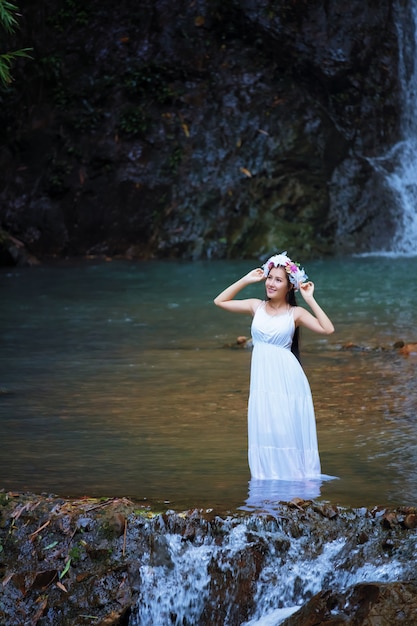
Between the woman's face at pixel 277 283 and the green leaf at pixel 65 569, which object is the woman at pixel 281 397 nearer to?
the woman's face at pixel 277 283

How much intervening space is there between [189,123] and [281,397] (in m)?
16.2

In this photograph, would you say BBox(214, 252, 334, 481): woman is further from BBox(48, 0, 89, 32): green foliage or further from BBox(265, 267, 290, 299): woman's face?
BBox(48, 0, 89, 32): green foliage

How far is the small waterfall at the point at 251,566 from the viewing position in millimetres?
5730

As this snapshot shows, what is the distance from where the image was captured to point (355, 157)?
22625 mm

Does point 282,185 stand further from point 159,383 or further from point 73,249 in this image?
point 159,383

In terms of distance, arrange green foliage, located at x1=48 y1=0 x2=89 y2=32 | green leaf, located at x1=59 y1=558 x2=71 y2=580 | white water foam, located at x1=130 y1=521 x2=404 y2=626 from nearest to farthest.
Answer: white water foam, located at x1=130 y1=521 x2=404 y2=626
green leaf, located at x1=59 y1=558 x2=71 y2=580
green foliage, located at x1=48 y1=0 x2=89 y2=32

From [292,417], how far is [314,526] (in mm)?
945

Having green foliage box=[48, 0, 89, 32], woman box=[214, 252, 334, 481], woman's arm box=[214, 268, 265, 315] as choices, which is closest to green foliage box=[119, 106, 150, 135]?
green foliage box=[48, 0, 89, 32]

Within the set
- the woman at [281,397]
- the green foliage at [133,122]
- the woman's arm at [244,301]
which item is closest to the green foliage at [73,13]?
the green foliage at [133,122]

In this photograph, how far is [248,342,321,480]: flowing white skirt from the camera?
22.1 feet

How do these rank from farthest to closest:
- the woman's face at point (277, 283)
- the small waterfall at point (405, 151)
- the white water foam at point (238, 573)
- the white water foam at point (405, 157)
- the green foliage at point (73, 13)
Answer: the green foliage at point (73, 13) < the small waterfall at point (405, 151) < the white water foam at point (405, 157) < the woman's face at point (277, 283) < the white water foam at point (238, 573)

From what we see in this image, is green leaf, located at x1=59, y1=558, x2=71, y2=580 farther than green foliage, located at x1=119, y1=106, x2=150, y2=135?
No

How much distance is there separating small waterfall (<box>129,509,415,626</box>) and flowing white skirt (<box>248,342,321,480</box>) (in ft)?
2.64

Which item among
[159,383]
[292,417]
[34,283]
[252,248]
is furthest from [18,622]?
[252,248]
